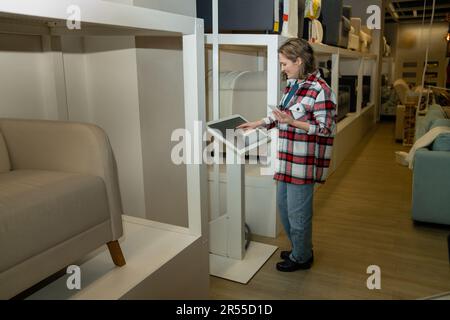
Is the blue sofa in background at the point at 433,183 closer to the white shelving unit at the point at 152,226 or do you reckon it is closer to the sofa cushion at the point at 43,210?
the white shelving unit at the point at 152,226

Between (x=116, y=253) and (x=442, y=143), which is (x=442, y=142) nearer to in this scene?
(x=442, y=143)

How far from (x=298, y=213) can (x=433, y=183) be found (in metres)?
1.27

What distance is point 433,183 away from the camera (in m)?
2.91

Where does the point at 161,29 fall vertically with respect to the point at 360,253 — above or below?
above

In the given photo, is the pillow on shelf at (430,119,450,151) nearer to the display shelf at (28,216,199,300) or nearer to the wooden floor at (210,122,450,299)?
the wooden floor at (210,122,450,299)

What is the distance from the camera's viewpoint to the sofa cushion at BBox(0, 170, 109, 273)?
1.16 metres

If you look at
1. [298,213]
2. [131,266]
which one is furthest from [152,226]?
[298,213]

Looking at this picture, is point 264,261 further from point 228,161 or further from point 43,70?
point 43,70

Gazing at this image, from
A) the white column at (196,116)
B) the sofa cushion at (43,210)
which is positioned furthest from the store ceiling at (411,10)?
the sofa cushion at (43,210)

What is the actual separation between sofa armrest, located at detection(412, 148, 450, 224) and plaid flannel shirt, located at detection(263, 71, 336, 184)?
116 centimetres

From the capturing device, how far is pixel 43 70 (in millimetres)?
2168
